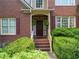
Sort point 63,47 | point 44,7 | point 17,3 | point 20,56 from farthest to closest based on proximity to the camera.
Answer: point 44,7, point 17,3, point 63,47, point 20,56

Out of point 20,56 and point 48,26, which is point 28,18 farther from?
point 20,56

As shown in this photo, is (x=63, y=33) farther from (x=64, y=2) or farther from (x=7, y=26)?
(x=7, y=26)

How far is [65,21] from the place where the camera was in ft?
103

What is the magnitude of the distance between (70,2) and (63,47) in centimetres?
1588

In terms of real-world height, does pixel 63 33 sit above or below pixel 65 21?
below

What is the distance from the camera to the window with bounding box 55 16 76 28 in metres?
31.2

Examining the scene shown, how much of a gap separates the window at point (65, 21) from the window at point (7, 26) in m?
4.89

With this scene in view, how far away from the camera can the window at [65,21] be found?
31245 millimetres

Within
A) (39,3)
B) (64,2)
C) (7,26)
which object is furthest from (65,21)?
(7,26)

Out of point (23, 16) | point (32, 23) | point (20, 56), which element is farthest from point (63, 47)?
point (32, 23)

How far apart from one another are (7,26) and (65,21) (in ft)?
21.4

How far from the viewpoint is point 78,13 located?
3080 cm

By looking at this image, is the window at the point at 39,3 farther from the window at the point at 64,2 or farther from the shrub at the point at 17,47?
the shrub at the point at 17,47

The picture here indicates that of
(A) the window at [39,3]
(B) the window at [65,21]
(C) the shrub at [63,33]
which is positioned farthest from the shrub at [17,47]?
(A) the window at [39,3]
